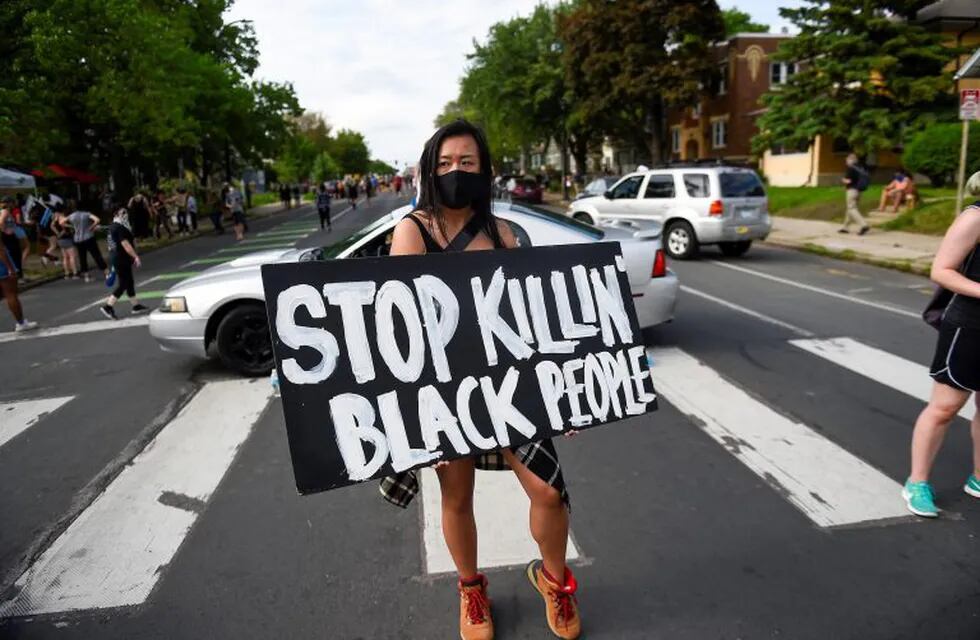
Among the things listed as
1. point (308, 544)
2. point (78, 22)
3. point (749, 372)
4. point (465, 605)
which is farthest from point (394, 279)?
point (78, 22)

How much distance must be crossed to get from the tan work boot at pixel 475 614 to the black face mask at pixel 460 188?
4.79ft

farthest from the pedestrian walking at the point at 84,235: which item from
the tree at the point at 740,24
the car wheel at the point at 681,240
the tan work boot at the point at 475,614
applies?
the tree at the point at 740,24

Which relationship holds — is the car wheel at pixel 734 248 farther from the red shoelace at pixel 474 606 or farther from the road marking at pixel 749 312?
the red shoelace at pixel 474 606

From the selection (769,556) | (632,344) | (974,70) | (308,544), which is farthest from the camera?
(974,70)

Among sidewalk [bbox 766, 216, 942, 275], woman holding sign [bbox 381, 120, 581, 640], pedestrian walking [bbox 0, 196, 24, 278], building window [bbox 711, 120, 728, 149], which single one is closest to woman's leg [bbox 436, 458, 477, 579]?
woman holding sign [bbox 381, 120, 581, 640]

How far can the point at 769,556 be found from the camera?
10.2ft

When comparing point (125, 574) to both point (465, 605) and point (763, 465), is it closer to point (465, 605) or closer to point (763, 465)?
point (465, 605)

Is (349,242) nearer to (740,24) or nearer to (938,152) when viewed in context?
(938,152)

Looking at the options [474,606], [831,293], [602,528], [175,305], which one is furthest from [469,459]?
[831,293]

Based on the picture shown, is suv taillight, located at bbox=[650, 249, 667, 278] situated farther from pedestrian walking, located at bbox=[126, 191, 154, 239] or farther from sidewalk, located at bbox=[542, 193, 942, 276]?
pedestrian walking, located at bbox=[126, 191, 154, 239]

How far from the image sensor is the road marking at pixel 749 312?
740cm

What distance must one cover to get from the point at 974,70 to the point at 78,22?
22.1m

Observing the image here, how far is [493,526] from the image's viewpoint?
11.2ft

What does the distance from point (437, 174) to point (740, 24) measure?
232ft
